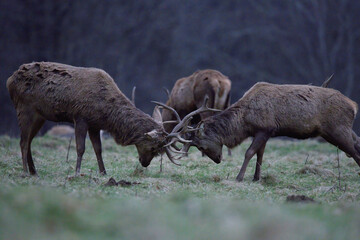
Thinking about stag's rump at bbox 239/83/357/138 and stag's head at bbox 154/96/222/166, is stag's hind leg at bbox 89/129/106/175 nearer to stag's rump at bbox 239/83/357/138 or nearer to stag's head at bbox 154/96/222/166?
stag's head at bbox 154/96/222/166

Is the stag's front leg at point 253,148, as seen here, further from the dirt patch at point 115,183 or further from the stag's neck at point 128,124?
the dirt patch at point 115,183

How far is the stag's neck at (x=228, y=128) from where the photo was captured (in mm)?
9352

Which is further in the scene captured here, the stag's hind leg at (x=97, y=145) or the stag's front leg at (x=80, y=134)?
the stag's hind leg at (x=97, y=145)

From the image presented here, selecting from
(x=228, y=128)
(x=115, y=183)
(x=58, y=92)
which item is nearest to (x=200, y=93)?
(x=228, y=128)

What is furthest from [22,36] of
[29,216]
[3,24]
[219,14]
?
[29,216]

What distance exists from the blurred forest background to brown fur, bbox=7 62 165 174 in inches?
484

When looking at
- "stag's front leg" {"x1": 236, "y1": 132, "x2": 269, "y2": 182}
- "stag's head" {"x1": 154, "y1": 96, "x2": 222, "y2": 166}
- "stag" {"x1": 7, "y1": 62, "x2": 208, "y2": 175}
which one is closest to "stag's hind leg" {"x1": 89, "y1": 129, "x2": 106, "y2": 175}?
"stag" {"x1": 7, "y1": 62, "x2": 208, "y2": 175}

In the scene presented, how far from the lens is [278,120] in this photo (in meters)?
9.17

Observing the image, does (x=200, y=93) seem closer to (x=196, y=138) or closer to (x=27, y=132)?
(x=196, y=138)

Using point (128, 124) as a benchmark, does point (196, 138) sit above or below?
below

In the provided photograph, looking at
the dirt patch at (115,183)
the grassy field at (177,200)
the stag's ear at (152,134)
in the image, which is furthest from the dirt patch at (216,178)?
the dirt patch at (115,183)

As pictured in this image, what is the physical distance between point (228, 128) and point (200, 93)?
10.8 feet

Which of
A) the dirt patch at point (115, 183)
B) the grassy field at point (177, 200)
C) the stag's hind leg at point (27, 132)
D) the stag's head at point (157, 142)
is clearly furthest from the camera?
the stag's head at point (157, 142)

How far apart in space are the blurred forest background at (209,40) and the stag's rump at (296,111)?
40.3ft
